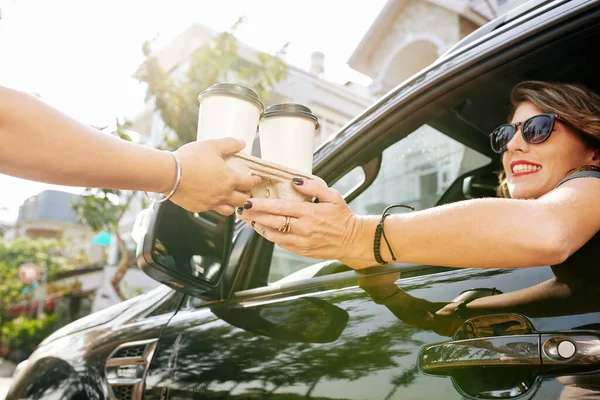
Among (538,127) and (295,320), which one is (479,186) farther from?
(295,320)

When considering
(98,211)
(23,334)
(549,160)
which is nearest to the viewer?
(549,160)

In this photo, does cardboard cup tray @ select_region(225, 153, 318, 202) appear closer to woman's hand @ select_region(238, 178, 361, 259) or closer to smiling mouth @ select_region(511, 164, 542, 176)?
woman's hand @ select_region(238, 178, 361, 259)

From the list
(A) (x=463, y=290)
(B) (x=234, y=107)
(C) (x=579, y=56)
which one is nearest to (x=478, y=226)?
(A) (x=463, y=290)

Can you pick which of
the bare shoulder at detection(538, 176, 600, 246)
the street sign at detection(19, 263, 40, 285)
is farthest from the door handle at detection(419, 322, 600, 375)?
the street sign at detection(19, 263, 40, 285)

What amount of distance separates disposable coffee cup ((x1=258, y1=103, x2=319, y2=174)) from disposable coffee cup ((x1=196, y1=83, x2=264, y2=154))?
5 cm

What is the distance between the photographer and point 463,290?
117 cm

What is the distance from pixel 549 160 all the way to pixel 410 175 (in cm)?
127

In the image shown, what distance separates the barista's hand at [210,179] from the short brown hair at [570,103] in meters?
0.99

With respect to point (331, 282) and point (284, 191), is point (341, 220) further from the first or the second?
point (331, 282)

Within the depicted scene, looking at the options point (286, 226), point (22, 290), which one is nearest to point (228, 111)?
point (286, 226)

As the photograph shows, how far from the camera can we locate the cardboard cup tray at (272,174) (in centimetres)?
127

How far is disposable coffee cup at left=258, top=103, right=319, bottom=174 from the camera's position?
127cm

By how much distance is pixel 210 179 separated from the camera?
1340mm

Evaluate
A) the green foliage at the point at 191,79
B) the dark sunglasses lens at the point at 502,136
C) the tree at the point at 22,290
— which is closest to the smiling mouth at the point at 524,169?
the dark sunglasses lens at the point at 502,136
